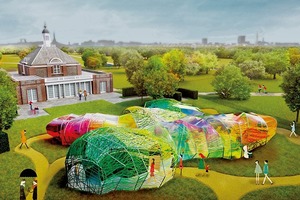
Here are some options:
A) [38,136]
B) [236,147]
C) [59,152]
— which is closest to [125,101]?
[38,136]

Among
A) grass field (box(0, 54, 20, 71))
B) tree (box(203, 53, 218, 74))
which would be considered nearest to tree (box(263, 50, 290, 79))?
tree (box(203, 53, 218, 74))

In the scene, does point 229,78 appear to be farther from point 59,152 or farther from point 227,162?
point 59,152

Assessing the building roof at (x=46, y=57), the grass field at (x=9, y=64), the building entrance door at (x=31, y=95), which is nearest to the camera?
the building entrance door at (x=31, y=95)

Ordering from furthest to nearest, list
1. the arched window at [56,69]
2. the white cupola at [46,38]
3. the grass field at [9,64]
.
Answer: the grass field at [9,64], the white cupola at [46,38], the arched window at [56,69]

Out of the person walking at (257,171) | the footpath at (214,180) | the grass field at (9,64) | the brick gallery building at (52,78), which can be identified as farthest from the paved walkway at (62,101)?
the grass field at (9,64)

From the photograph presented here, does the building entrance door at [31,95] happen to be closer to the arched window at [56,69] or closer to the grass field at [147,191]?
the grass field at [147,191]

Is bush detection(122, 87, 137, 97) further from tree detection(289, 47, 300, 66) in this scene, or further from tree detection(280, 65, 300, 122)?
tree detection(289, 47, 300, 66)

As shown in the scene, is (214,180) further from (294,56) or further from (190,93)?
(294,56)
